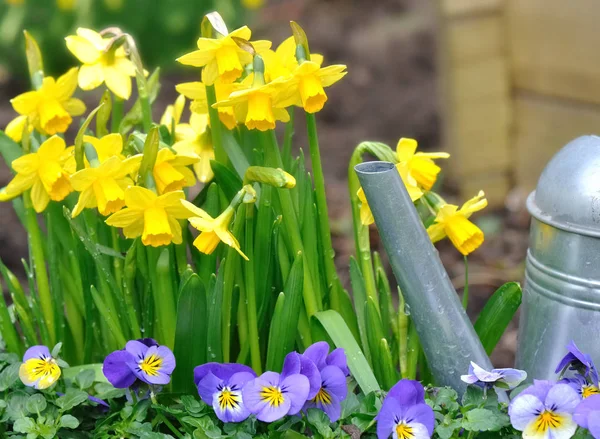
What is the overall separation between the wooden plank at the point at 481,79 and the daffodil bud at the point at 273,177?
180cm

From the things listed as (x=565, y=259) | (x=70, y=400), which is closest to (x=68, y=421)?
(x=70, y=400)

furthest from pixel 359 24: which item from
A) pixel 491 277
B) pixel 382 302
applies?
pixel 382 302

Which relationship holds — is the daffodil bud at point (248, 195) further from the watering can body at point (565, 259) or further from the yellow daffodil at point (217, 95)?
the watering can body at point (565, 259)

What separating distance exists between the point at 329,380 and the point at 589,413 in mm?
260

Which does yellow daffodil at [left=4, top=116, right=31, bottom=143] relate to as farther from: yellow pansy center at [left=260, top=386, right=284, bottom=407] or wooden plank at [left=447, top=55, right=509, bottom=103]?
wooden plank at [left=447, top=55, right=509, bottom=103]

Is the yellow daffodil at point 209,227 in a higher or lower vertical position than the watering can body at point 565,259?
higher

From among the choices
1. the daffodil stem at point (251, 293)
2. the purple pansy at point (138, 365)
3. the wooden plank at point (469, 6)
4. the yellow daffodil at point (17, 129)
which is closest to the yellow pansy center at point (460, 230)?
the daffodil stem at point (251, 293)

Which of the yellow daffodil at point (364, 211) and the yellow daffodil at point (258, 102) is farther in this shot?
the yellow daffodil at point (364, 211)

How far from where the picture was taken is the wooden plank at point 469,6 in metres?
2.46

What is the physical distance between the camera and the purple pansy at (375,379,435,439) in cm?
83

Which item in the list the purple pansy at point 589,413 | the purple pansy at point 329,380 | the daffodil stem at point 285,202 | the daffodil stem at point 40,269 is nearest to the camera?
the purple pansy at point 589,413

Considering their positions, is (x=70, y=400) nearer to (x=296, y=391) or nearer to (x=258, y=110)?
(x=296, y=391)

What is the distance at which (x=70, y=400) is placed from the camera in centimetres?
93

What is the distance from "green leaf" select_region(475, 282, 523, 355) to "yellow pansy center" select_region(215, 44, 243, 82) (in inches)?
16.3
